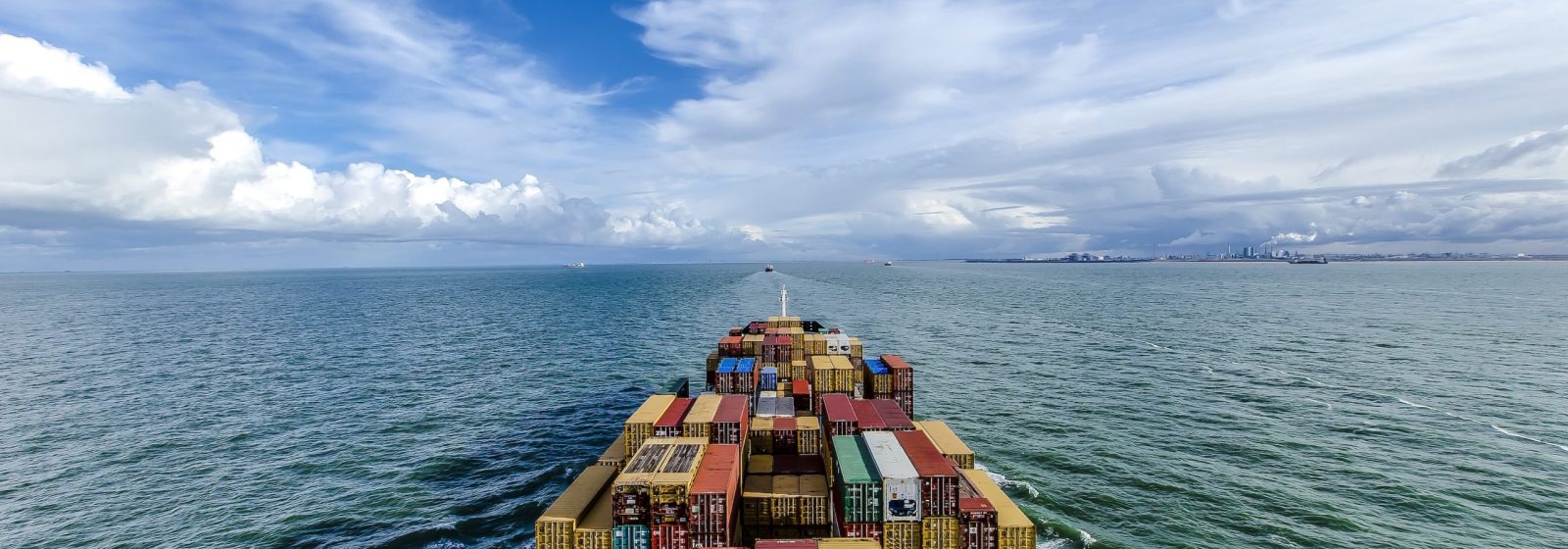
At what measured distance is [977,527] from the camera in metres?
23.5

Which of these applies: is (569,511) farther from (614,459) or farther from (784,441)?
(784,441)

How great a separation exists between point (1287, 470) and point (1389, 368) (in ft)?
119

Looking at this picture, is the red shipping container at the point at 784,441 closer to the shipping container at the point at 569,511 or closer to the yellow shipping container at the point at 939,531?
the shipping container at the point at 569,511

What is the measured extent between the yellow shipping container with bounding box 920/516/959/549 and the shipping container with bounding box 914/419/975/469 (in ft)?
19.3

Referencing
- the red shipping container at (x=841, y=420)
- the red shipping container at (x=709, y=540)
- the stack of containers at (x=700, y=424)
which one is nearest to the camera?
the red shipping container at (x=709, y=540)

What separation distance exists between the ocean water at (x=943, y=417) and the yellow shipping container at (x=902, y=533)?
9.19m

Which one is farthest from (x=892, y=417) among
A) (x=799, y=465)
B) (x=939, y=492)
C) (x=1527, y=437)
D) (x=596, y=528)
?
(x=1527, y=437)

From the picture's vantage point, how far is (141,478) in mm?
34500

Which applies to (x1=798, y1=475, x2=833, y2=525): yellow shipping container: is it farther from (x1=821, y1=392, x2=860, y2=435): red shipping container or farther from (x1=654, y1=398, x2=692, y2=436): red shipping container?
(x1=654, y1=398, x2=692, y2=436): red shipping container

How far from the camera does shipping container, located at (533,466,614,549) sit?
23.4 metres

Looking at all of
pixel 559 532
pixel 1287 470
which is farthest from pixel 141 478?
pixel 1287 470

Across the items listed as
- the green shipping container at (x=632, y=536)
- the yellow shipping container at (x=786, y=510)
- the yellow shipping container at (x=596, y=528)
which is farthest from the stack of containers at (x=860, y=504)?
the yellow shipping container at (x=596, y=528)

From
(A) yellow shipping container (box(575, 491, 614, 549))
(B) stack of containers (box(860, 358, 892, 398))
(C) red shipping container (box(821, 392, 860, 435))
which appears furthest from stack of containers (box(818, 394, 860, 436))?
(A) yellow shipping container (box(575, 491, 614, 549))

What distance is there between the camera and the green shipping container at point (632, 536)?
22.6 meters
